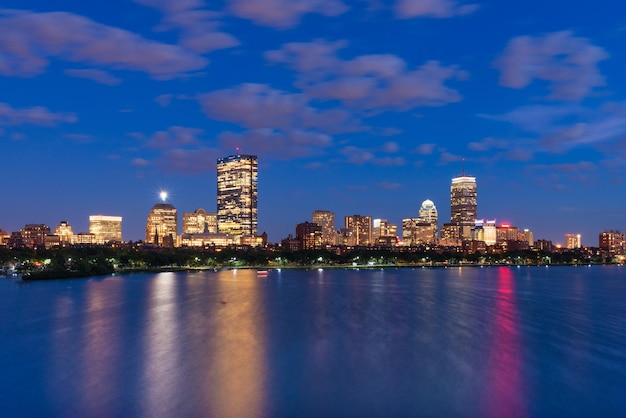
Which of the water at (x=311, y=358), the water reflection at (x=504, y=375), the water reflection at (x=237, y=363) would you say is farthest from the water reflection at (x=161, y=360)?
the water reflection at (x=504, y=375)

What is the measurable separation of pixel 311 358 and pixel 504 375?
12728mm

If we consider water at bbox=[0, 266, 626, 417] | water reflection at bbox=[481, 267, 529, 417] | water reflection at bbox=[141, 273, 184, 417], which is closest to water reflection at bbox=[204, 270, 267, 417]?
water at bbox=[0, 266, 626, 417]

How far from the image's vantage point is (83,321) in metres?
60.0

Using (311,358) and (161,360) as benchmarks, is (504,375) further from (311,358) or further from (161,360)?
(161,360)

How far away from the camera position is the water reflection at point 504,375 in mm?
29469

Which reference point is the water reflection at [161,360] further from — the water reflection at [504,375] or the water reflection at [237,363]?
the water reflection at [504,375]

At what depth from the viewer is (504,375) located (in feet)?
119

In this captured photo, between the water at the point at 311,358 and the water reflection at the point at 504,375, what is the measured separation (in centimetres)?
11

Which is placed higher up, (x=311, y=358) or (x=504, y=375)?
(x=311, y=358)

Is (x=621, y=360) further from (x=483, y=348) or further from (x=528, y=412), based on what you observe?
(x=528, y=412)

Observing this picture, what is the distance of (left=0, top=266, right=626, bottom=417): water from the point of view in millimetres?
30156

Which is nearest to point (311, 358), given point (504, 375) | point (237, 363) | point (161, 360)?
point (237, 363)

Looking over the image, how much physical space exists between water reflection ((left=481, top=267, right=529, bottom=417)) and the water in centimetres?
11

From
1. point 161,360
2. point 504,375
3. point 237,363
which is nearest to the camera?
point 504,375
